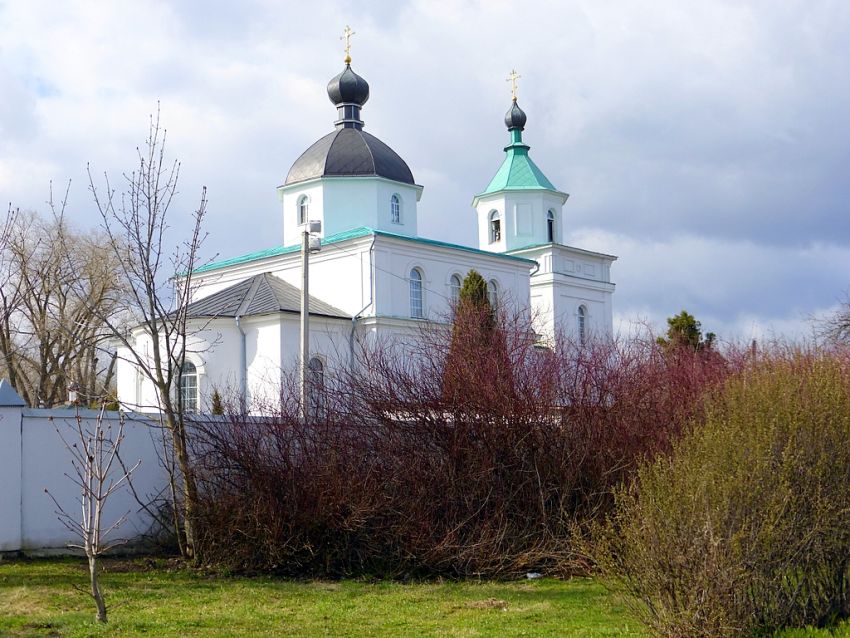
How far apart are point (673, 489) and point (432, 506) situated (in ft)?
14.7

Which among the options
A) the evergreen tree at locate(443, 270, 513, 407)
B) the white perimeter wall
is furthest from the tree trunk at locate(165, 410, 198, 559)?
the evergreen tree at locate(443, 270, 513, 407)

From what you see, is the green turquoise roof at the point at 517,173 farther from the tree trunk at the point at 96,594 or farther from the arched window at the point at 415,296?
the tree trunk at the point at 96,594

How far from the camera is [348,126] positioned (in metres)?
34.2

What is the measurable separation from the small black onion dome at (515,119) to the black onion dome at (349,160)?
910cm

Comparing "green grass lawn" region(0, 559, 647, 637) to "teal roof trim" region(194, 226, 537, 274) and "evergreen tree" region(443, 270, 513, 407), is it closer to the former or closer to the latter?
"evergreen tree" region(443, 270, 513, 407)

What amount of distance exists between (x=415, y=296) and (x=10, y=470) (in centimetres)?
2130

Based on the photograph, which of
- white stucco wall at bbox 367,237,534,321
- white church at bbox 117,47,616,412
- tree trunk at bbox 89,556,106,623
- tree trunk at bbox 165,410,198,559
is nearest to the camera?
tree trunk at bbox 89,556,106,623

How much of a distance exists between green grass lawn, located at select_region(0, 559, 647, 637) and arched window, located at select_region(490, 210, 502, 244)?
3023cm

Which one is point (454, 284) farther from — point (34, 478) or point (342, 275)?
point (34, 478)

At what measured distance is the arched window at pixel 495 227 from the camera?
40.1 m

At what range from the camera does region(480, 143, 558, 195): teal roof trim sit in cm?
3988

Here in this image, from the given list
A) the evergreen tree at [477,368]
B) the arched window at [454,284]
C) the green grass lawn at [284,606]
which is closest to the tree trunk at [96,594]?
the green grass lawn at [284,606]

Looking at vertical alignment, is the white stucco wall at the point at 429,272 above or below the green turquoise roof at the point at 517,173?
below

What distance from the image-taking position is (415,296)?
104 feet
